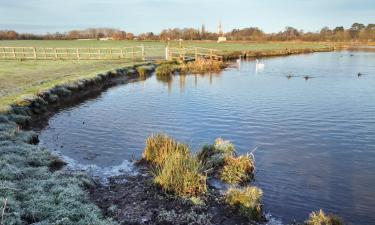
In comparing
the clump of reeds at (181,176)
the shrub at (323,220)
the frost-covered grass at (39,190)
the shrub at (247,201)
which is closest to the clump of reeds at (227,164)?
the clump of reeds at (181,176)

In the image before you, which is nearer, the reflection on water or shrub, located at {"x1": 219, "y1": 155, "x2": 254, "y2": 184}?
the reflection on water

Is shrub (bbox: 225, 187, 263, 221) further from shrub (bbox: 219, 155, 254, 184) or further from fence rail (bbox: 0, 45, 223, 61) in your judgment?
fence rail (bbox: 0, 45, 223, 61)

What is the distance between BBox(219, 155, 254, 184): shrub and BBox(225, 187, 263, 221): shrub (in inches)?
64.8

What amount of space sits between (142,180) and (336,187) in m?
6.65

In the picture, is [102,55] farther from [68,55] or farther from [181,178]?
[181,178]

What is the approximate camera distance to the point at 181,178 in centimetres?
1169

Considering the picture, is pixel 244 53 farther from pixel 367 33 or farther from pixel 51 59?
pixel 367 33

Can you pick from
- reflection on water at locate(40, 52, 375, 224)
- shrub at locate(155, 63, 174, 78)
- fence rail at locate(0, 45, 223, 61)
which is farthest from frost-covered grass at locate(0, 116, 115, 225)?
fence rail at locate(0, 45, 223, 61)

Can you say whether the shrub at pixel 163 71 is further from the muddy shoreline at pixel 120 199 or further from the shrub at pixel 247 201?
the shrub at pixel 247 201

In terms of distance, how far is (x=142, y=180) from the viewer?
1271 centimetres

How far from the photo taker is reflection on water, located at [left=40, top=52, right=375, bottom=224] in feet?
40.4

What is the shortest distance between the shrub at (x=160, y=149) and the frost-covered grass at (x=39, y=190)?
2794 mm

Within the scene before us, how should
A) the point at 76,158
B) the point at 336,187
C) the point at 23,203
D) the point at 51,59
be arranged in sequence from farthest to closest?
the point at 51,59
the point at 76,158
the point at 336,187
the point at 23,203

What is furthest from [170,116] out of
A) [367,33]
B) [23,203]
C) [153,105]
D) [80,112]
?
[367,33]
